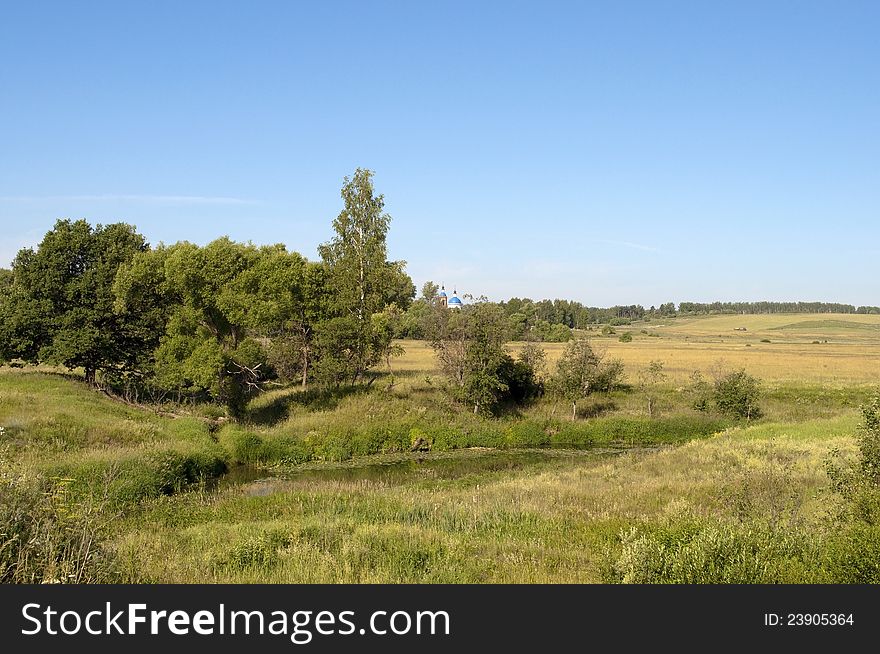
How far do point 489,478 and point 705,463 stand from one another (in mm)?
7745

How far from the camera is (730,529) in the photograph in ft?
30.9

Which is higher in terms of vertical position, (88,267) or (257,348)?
(88,267)

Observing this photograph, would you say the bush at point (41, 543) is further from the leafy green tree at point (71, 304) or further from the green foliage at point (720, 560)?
the leafy green tree at point (71, 304)

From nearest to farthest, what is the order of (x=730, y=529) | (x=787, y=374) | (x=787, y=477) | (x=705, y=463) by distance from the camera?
1. (x=730, y=529)
2. (x=787, y=477)
3. (x=705, y=463)
4. (x=787, y=374)

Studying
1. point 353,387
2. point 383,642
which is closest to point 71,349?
point 353,387

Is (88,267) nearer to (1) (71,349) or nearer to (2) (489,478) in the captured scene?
(1) (71,349)

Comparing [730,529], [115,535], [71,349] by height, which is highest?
[71,349]

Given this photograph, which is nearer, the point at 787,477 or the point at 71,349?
the point at 787,477

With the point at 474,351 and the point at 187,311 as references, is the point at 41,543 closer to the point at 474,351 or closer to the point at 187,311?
the point at 187,311

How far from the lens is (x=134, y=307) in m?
33.2

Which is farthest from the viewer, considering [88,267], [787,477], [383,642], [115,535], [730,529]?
[88,267]

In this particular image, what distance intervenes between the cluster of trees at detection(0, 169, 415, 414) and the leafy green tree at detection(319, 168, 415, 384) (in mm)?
81

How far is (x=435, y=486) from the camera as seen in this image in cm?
2175

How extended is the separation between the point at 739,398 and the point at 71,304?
36.1 m
